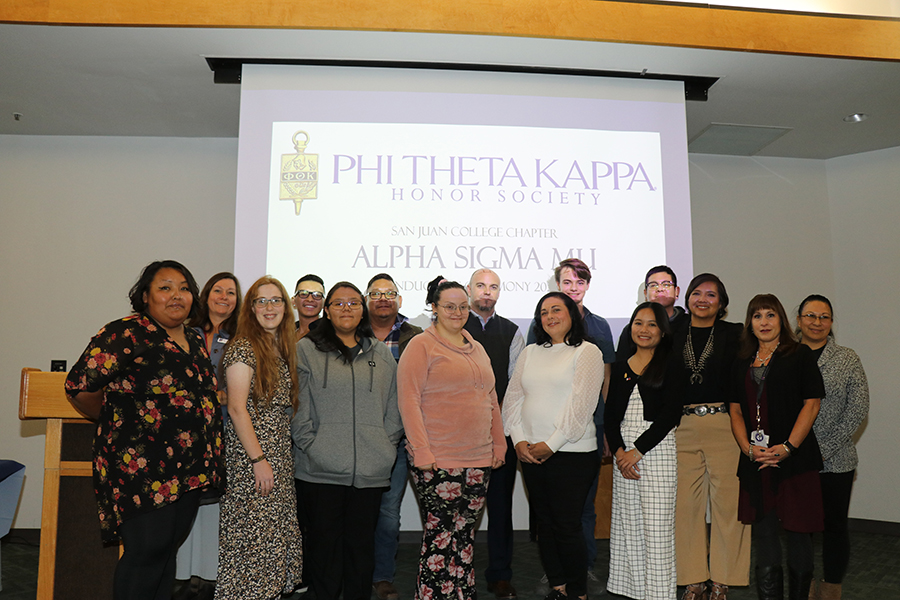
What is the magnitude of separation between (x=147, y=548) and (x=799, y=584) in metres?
2.76

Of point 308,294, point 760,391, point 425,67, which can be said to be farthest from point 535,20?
point 760,391

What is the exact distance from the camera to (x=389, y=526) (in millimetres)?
Answer: 3320

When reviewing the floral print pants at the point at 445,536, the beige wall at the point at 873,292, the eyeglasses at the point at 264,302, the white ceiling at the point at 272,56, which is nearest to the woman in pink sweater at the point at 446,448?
the floral print pants at the point at 445,536

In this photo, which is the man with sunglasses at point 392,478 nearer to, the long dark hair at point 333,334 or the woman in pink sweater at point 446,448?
the long dark hair at point 333,334

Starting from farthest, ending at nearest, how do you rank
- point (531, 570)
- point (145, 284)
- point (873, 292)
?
point (873, 292), point (531, 570), point (145, 284)

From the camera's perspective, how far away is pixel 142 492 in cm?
216

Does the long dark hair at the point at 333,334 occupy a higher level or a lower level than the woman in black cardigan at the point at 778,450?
higher

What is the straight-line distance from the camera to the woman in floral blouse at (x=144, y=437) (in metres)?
2.16

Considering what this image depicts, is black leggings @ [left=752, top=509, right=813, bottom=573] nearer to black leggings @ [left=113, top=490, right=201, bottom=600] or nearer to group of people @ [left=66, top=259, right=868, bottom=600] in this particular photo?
group of people @ [left=66, top=259, right=868, bottom=600]

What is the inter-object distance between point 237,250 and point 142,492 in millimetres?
2190

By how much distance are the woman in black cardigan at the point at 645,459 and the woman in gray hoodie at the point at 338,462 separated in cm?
113

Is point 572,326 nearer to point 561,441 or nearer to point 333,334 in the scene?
point 561,441

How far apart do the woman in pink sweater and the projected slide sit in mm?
1330

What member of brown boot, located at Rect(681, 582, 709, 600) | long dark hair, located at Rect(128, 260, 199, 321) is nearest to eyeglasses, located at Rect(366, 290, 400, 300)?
long dark hair, located at Rect(128, 260, 199, 321)
